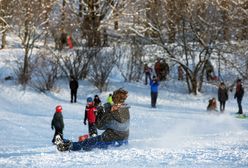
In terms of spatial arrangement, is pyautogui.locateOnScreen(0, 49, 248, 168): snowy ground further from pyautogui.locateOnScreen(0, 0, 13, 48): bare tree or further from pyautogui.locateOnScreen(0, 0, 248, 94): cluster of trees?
pyautogui.locateOnScreen(0, 0, 13, 48): bare tree

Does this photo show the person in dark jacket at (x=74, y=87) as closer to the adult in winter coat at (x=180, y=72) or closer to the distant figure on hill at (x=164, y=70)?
the distant figure on hill at (x=164, y=70)

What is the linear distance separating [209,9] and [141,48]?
4717 millimetres

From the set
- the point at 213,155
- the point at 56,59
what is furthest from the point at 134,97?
the point at 213,155

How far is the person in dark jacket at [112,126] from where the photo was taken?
10.7 metres

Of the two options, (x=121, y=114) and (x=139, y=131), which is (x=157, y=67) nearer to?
(x=139, y=131)

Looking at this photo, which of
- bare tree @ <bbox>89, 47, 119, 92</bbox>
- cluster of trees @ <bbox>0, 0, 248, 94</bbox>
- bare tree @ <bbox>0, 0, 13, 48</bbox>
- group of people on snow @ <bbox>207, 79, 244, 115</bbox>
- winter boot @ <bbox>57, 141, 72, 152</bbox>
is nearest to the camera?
winter boot @ <bbox>57, 141, 72, 152</bbox>

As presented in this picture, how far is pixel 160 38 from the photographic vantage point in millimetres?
29969

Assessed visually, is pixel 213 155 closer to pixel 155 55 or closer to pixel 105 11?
pixel 155 55

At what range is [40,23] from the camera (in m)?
33.6

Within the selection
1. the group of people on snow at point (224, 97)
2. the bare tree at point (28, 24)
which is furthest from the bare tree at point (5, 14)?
the group of people on snow at point (224, 97)

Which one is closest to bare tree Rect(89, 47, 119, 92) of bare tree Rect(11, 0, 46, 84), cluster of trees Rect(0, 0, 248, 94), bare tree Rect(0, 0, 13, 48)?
cluster of trees Rect(0, 0, 248, 94)

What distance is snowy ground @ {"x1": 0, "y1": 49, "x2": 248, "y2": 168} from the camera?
9078mm

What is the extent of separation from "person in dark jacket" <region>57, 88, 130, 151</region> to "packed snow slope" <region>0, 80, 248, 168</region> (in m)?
0.28

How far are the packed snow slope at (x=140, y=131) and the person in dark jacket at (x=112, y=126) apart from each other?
0.28m
